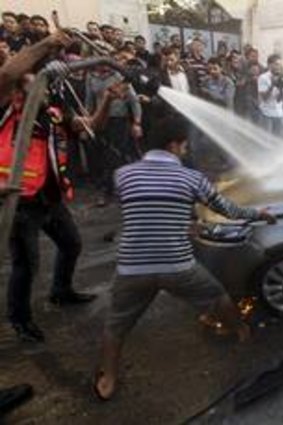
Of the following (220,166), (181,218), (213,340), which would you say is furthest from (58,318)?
(220,166)

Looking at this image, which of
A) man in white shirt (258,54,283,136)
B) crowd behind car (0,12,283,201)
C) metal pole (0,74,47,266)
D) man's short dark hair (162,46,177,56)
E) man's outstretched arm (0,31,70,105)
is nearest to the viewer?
man's outstretched arm (0,31,70,105)

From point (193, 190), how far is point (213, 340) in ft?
4.34

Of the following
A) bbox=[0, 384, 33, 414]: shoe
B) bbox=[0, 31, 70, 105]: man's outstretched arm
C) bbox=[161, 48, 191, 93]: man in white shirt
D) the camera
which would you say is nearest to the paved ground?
bbox=[0, 384, 33, 414]: shoe

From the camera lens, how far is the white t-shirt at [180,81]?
37.9 ft

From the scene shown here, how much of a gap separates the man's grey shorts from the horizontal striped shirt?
0.05 metres

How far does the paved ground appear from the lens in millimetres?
4473

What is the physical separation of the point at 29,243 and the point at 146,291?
1.06 m

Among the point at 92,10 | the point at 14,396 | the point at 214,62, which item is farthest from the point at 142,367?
the point at 92,10

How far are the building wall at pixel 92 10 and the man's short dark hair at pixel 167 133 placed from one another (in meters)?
9.65

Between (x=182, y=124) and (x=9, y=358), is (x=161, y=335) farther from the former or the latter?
(x=182, y=124)

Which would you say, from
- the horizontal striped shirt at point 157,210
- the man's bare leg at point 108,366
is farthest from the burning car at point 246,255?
the man's bare leg at point 108,366

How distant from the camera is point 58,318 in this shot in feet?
19.5

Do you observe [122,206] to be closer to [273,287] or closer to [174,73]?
[273,287]

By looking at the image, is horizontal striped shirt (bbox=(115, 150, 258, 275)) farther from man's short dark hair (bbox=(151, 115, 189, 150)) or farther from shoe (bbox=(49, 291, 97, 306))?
shoe (bbox=(49, 291, 97, 306))
